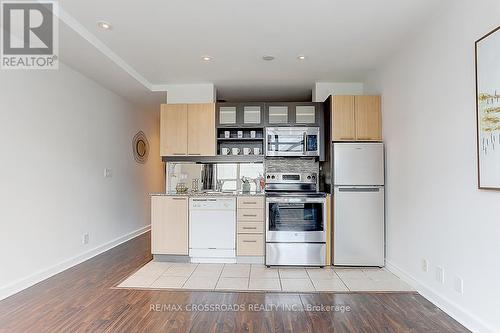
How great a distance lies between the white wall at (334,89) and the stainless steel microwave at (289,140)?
58 cm

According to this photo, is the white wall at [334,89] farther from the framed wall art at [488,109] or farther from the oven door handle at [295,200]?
the framed wall art at [488,109]

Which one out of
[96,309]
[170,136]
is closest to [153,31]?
[170,136]

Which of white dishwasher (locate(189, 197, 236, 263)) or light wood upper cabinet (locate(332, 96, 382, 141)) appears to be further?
white dishwasher (locate(189, 197, 236, 263))

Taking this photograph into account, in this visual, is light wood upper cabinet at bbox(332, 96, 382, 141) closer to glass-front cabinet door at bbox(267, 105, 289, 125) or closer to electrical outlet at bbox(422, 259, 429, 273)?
glass-front cabinet door at bbox(267, 105, 289, 125)

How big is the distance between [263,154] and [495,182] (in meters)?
3.00

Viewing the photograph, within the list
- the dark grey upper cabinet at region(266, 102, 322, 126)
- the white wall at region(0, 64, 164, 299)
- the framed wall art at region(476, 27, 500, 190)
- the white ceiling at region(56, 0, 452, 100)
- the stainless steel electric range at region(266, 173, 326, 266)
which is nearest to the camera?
the framed wall art at region(476, 27, 500, 190)

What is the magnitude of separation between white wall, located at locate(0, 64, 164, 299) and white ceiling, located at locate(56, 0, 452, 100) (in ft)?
1.89

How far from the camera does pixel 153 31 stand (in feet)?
9.97

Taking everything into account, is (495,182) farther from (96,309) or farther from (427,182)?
(96,309)

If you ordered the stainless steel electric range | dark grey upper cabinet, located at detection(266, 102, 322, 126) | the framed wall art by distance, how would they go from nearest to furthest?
the framed wall art
the stainless steel electric range
dark grey upper cabinet, located at detection(266, 102, 322, 126)

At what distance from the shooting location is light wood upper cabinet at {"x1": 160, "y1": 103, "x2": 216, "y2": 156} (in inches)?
178

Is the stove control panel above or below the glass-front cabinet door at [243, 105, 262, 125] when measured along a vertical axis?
below

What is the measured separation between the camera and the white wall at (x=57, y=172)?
118 inches

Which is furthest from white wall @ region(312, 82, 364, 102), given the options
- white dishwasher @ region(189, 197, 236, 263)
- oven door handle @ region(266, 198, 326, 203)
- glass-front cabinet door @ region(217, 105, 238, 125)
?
white dishwasher @ region(189, 197, 236, 263)
